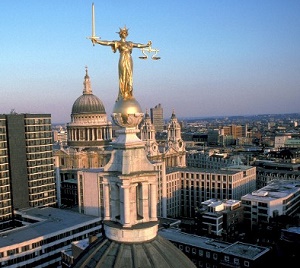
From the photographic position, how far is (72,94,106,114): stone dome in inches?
3927

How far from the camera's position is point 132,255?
9.49 meters

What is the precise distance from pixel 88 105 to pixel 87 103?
0.93 meters

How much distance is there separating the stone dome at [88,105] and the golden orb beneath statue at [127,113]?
297ft

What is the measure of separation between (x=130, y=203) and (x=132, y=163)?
1.04 meters

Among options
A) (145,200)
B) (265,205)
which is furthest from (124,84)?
(265,205)

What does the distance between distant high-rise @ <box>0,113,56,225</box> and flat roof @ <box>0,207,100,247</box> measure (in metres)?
3.76

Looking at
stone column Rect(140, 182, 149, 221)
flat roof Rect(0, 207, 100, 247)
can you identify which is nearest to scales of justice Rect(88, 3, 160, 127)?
stone column Rect(140, 182, 149, 221)

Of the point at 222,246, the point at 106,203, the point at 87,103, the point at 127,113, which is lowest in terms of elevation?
the point at 222,246

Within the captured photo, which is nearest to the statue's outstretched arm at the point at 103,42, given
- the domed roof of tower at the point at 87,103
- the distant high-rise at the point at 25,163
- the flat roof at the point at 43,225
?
the flat roof at the point at 43,225

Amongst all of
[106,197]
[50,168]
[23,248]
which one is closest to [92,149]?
[50,168]

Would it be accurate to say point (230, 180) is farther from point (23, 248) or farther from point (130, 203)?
point (130, 203)

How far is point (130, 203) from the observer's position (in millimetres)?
9852

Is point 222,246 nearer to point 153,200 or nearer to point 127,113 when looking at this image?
point 153,200

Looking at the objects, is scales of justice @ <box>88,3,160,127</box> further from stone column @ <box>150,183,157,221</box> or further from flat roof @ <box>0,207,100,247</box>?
flat roof @ <box>0,207,100,247</box>
